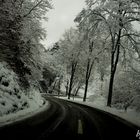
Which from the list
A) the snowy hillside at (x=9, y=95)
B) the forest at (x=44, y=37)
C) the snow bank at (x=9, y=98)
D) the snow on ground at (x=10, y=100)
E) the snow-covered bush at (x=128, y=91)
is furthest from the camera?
the snow-covered bush at (x=128, y=91)

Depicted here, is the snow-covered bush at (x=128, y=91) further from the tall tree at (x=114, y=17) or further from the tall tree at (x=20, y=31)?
the tall tree at (x=20, y=31)

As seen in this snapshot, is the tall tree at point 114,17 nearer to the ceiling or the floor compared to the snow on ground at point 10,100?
nearer to the ceiling

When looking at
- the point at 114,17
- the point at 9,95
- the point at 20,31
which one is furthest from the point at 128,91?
the point at 9,95

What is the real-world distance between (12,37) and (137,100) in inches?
408

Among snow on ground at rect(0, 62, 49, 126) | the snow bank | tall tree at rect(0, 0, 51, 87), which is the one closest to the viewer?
snow on ground at rect(0, 62, 49, 126)

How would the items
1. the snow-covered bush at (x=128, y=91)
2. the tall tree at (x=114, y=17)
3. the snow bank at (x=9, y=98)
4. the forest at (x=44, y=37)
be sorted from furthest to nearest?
the tall tree at (x=114, y=17) < the snow-covered bush at (x=128, y=91) < the forest at (x=44, y=37) < the snow bank at (x=9, y=98)

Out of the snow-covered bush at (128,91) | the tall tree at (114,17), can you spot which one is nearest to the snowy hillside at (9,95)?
the snow-covered bush at (128,91)

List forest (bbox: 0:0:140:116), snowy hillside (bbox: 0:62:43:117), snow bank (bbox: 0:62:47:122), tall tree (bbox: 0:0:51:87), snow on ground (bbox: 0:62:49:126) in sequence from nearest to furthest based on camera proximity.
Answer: snow on ground (bbox: 0:62:49:126), snow bank (bbox: 0:62:47:122), snowy hillside (bbox: 0:62:43:117), tall tree (bbox: 0:0:51:87), forest (bbox: 0:0:140:116)

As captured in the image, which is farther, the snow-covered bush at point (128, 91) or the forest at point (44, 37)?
the snow-covered bush at point (128, 91)

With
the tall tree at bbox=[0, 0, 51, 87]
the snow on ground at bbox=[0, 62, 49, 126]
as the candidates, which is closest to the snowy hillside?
the snow on ground at bbox=[0, 62, 49, 126]

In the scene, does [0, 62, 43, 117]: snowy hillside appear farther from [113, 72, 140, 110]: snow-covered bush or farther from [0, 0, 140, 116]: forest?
[113, 72, 140, 110]: snow-covered bush

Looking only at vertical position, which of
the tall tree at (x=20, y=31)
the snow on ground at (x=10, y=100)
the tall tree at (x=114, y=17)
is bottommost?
the snow on ground at (x=10, y=100)

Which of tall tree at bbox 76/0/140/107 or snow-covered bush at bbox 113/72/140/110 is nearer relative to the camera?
snow-covered bush at bbox 113/72/140/110

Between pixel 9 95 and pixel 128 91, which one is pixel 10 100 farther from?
pixel 128 91
